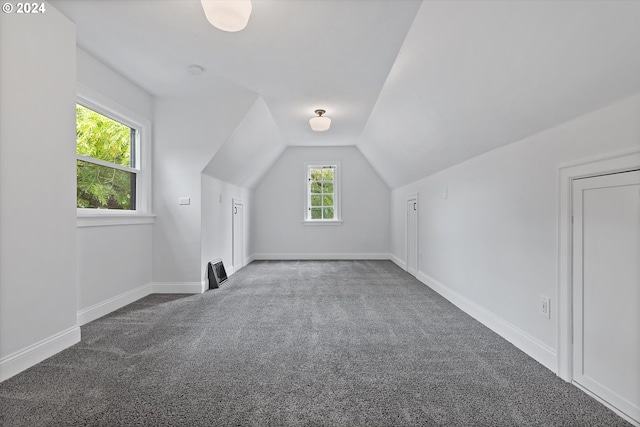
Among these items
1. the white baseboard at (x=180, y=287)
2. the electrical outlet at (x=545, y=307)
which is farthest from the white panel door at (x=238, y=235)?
the electrical outlet at (x=545, y=307)

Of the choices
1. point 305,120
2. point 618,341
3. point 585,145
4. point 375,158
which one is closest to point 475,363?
point 618,341

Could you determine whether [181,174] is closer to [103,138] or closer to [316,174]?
[103,138]

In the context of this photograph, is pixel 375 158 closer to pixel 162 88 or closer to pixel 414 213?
pixel 414 213

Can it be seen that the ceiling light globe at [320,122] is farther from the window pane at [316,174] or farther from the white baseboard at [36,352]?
the white baseboard at [36,352]

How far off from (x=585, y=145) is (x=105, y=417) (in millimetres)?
2927

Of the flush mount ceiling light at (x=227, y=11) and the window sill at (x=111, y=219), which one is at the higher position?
the flush mount ceiling light at (x=227, y=11)

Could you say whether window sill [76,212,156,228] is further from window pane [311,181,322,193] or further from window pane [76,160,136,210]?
window pane [311,181,322,193]

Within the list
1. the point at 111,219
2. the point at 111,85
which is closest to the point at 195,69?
the point at 111,85

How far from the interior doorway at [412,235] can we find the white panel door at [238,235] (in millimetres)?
3010

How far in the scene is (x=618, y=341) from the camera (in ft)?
5.44

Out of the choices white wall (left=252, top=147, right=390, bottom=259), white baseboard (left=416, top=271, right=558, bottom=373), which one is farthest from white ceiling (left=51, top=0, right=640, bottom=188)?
white wall (left=252, top=147, right=390, bottom=259)

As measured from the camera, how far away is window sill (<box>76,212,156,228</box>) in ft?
9.49

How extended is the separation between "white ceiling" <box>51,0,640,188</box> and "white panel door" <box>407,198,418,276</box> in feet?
3.83

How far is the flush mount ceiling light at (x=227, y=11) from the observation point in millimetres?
1854
